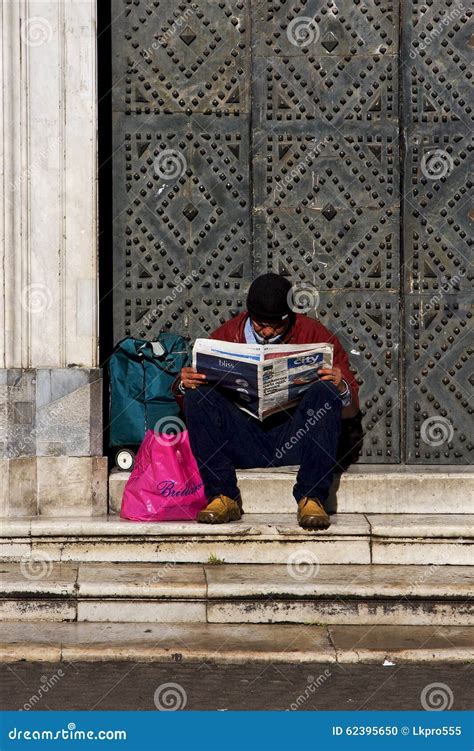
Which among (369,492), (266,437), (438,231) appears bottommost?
(369,492)

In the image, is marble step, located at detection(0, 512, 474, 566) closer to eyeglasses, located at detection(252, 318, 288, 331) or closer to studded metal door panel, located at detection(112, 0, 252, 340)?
eyeglasses, located at detection(252, 318, 288, 331)

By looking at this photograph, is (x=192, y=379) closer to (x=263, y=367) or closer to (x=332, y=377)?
(x=263, y=367)

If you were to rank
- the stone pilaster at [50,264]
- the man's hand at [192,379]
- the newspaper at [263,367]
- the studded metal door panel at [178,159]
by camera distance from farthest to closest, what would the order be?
the studded metal door panel at [178,159]
the stone pilaster at [50,264]
the man's hand at [192,379]
the newspaper at [263,367]

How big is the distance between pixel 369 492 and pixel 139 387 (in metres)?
1.42

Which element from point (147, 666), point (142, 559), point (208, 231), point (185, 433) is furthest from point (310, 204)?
point (147, 666)

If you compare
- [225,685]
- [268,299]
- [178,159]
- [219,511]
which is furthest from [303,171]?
[225,685]

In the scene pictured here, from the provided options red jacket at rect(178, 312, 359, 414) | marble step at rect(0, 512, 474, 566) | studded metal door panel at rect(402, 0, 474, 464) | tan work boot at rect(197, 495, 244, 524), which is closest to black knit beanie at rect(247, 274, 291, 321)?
red jacket at rect(178, 312, 359, 414)

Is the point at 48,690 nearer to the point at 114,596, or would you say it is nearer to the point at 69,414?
the point at 114,596

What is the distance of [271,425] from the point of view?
7465mm

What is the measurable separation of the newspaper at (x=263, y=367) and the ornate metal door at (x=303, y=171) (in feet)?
4.20

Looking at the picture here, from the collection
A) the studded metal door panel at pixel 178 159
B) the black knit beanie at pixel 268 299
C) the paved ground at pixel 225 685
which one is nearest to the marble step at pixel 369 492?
the black knit beanie at pixel 268 299

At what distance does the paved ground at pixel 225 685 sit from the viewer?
5.25 metres

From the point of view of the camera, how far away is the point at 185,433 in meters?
7.52

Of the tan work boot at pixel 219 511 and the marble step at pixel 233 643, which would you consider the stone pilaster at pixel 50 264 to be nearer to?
the tan work boot at pixel 219 511
